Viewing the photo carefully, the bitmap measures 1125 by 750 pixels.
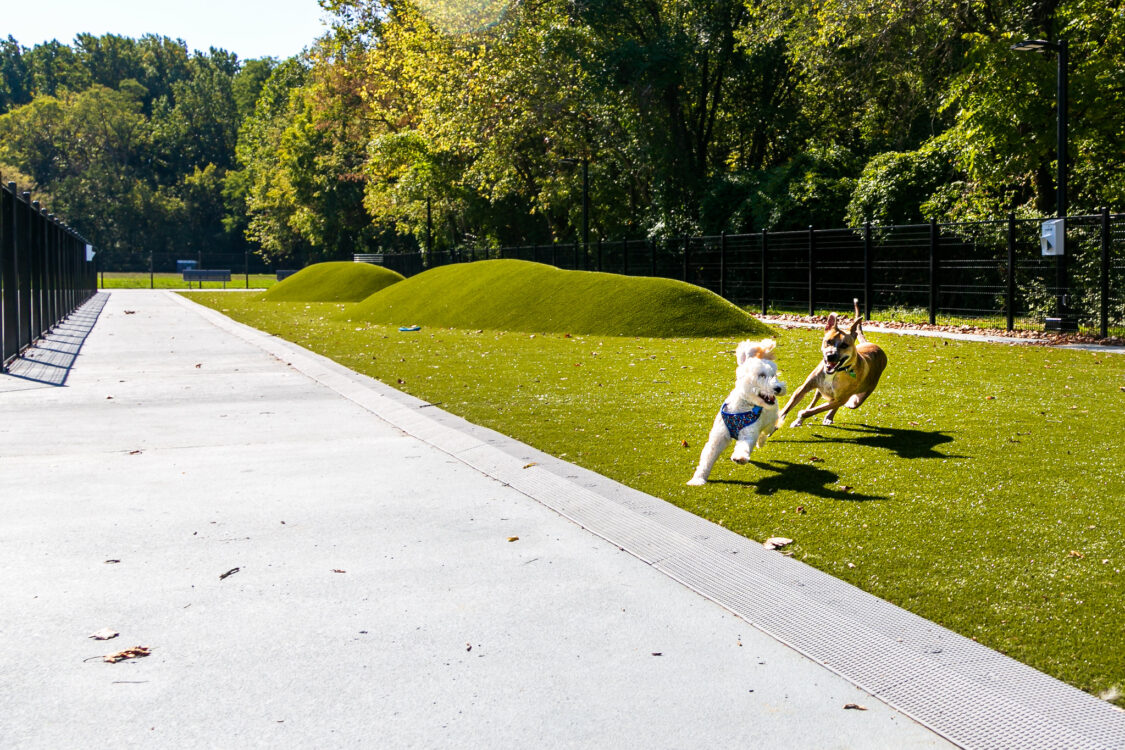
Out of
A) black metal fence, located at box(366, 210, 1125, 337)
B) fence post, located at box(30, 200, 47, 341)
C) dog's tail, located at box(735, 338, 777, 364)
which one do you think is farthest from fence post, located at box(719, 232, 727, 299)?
→ dog's tail, located at box(735, 338, 777, 364)

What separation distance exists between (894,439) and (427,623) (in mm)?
5070

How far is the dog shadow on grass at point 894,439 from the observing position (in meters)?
7.33

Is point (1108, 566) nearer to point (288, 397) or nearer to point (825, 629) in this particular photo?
point (825, 629)

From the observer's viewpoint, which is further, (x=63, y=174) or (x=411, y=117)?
(x=63, y=174)

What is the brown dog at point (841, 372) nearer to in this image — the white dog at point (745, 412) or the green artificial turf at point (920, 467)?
the green artificial turf at point (920, 467)

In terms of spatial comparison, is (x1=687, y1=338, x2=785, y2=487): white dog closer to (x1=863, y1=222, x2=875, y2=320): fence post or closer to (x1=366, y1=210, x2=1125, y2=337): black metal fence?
(x1=366, y1=210, x2=1125, y2=337): black metal fence

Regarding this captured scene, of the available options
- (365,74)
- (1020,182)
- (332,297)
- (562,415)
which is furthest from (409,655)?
(365,74)

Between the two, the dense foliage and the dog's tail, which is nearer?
the dog's tail

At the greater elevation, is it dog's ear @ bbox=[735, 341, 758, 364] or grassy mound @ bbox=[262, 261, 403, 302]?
grassy mound @ bbox=[262, 261, 403, 302]

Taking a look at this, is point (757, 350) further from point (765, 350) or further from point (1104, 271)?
point (1104, 271)

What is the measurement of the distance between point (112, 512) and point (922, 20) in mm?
26792

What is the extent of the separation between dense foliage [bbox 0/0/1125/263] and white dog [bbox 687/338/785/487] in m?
20.0

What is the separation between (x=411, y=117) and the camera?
5597 cm

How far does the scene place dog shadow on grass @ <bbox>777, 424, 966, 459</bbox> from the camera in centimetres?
733
